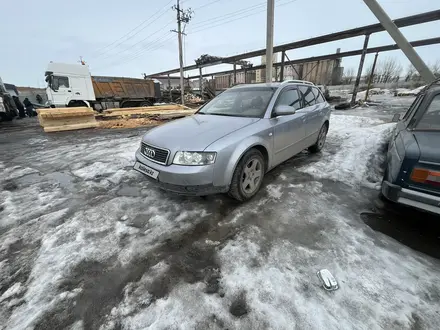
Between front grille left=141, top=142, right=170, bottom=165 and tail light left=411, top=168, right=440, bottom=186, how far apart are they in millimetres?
2644

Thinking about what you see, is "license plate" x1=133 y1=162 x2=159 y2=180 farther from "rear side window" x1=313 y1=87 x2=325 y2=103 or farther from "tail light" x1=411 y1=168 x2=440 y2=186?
"rear side window" x1=313 y1=87 x2=325 y2=103

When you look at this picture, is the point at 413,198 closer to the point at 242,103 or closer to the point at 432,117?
the point at 432,117

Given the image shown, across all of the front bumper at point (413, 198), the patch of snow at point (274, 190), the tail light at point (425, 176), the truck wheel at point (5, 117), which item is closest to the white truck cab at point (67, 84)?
the truck wheel at point (5, 117)

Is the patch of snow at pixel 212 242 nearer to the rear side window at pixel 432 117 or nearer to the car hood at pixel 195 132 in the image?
the car hood at pixel 195 132

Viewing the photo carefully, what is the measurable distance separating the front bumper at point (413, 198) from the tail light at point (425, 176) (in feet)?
0.41

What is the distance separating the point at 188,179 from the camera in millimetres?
2301

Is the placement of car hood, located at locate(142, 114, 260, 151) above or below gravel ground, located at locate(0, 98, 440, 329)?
above

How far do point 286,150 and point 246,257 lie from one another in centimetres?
212

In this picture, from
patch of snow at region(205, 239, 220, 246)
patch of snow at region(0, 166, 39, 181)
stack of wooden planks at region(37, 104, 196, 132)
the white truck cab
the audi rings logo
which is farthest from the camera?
the white truck cab

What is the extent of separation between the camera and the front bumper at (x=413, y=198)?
1913 millimetres

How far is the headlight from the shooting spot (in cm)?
232

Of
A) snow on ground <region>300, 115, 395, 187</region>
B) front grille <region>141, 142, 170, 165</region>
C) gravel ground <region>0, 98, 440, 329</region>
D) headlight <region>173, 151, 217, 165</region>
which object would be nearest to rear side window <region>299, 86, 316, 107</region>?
snow on ground <region>300, 115, 395, 187</region>

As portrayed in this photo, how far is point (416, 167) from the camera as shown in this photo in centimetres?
200

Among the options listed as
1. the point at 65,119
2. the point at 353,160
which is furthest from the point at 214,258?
the point at 65,119
